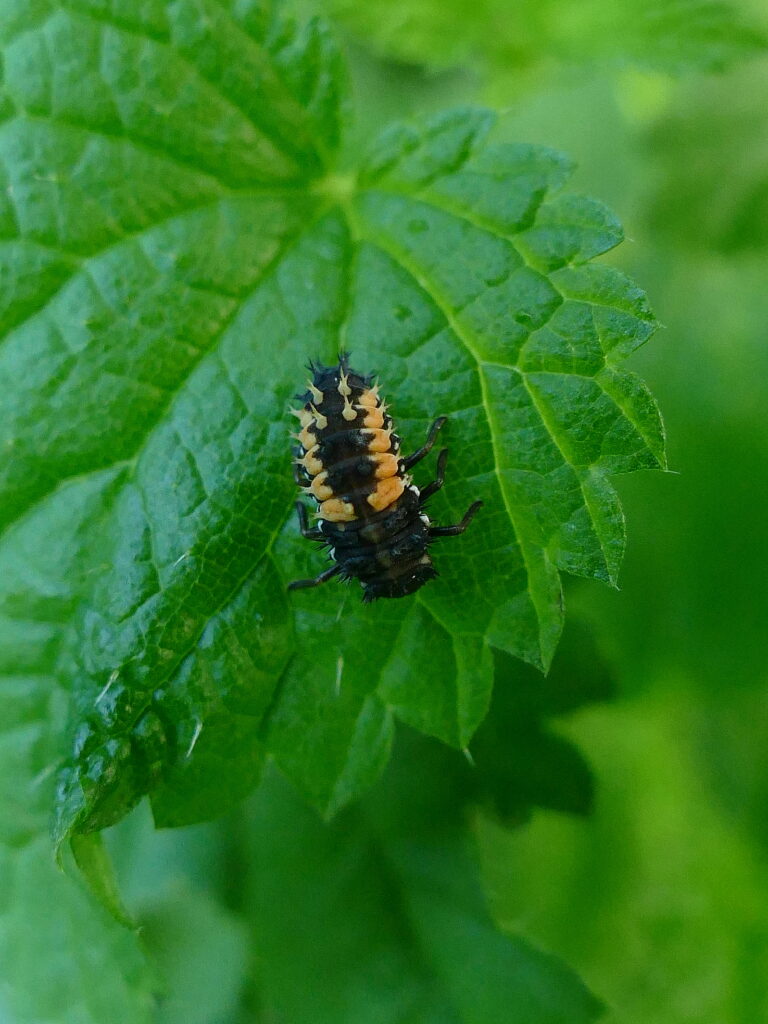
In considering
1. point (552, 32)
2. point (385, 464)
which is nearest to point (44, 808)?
point (385, 464)

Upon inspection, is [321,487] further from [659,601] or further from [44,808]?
[659,601]

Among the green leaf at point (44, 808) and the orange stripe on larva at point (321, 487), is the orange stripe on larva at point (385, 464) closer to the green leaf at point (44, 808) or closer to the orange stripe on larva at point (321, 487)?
the orange stripe on larva at point (321, 487)

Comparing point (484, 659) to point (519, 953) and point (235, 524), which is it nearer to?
point (235, 524)

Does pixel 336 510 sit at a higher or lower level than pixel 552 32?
lower

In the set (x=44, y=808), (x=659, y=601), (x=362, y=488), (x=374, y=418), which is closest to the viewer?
(x=374, y=418)

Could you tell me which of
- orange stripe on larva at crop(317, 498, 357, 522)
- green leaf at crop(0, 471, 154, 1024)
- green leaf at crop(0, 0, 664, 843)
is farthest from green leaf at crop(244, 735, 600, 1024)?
orange stripe on larva at crop(317, 498, 357, 522)

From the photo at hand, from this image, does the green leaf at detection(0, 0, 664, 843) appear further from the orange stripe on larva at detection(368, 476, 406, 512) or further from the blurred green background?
the blurred green background
